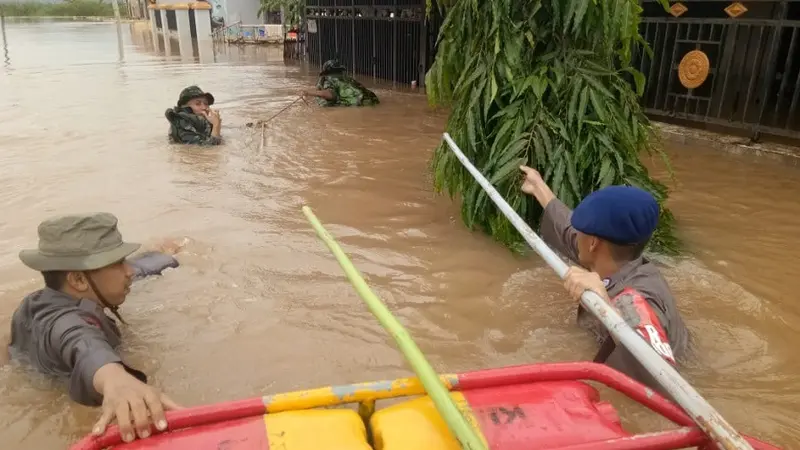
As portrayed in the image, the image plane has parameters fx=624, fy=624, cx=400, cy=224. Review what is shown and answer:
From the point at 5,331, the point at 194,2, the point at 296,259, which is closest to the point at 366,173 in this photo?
the point at 296,259

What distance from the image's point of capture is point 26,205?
17.4 ft

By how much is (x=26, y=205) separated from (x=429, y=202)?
11.2 ft

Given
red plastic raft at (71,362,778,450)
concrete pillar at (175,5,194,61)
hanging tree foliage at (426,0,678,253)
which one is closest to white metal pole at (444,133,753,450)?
red plastic raft at (71,362,778,450)

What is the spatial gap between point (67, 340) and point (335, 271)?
1.84 metres

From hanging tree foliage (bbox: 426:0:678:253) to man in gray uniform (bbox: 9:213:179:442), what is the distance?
245cm

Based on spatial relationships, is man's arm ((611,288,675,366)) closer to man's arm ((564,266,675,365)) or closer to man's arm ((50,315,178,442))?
man's arm ((564,266,675,365))

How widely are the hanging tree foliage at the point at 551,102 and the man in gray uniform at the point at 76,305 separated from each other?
8.04 feet

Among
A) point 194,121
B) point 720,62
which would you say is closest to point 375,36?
point 194,121

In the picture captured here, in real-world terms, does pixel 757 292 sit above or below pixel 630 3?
below

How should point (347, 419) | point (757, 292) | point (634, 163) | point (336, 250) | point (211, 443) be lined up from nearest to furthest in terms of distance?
point (211, 443)
point (347, 419)
point (336, 250)
point (757, 292)
point (634, 163)

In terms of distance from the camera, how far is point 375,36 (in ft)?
43.9

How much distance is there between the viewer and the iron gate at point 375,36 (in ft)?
38.3

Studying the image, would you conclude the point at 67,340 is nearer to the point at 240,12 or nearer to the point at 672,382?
the point at 672,382

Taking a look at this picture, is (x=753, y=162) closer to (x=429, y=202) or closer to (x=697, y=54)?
(x=697, y=54)
